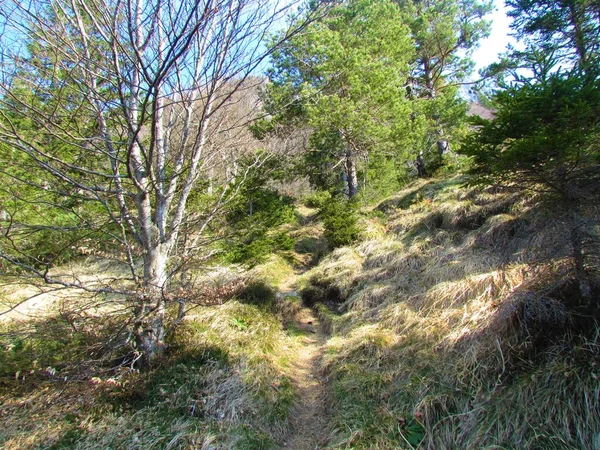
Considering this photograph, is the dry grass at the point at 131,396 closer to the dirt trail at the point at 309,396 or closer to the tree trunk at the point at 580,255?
the dirt trail at the point at 309,396

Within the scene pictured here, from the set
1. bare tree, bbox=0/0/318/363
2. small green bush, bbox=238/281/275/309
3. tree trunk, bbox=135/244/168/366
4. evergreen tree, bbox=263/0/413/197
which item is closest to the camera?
bare tree, bbox=0/0/318/363

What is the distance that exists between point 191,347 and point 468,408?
113 inches

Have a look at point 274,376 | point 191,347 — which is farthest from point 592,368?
point 191,347

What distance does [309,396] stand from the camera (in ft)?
11.6

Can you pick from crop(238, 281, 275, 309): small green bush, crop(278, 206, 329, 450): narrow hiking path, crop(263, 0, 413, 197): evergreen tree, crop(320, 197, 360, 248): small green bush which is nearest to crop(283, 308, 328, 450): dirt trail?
crop(278, 206, 329, 450): narrow hiking path

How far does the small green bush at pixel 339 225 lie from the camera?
7395 millimetres

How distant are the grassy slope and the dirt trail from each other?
0.20 meters

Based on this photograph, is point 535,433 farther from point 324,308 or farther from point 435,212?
point 435,212

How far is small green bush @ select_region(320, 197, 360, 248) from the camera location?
7395mm

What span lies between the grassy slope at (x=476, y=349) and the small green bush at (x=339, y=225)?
2.10m

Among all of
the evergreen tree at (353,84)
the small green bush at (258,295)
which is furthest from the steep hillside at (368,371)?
the evergreen tree at (353,84)

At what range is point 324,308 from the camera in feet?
18.5

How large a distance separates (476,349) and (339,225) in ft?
15.8

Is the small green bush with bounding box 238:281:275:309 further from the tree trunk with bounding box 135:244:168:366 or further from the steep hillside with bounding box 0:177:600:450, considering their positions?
the tree trunk with bounding box 135:244:168:366
